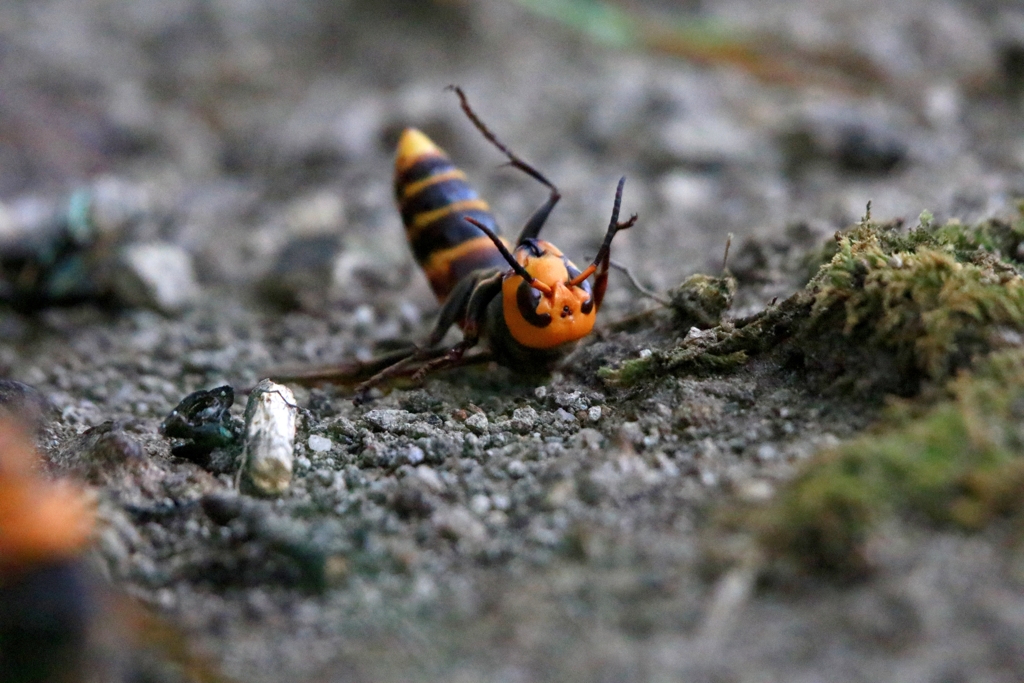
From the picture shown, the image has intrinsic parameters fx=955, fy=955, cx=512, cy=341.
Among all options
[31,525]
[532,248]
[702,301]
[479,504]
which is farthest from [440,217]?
[31,525]

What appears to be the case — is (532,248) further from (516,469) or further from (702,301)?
(516,469)

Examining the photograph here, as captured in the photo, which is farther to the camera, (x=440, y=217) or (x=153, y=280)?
(x=153, y=280)

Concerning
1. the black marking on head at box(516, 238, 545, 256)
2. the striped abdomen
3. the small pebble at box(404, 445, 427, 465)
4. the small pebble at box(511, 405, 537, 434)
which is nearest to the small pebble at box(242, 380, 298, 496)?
the small pebble at box(404, 445, 427, 465)

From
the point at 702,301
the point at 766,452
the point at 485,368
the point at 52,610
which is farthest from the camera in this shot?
the point at 485,368

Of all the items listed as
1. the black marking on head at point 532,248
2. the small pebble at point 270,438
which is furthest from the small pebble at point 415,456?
the black marking on head at point 532,248

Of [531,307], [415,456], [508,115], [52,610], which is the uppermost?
[508,115]

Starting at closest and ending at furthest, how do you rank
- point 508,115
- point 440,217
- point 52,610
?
point 52,610 → point 440,217 → point 508,115

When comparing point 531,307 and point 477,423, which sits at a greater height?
point 531,307
